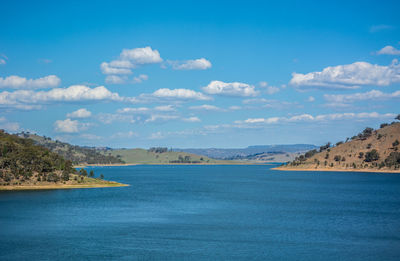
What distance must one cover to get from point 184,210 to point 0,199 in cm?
6271

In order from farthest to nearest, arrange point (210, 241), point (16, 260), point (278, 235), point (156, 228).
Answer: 1. point (156, 228)
2. point (278, 235)
3. point (210, 241)
4. point (16, 260)

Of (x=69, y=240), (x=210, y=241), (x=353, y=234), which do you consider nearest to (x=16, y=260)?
(x=69, y=240)

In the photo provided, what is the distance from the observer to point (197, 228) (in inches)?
3912

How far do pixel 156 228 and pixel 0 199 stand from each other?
74343mm

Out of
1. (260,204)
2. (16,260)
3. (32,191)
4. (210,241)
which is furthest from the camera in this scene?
(32,191)

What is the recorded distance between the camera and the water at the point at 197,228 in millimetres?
77375

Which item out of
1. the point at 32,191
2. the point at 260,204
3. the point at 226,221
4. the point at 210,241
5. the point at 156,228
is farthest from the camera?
the point at 32,191

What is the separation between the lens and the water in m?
77.4

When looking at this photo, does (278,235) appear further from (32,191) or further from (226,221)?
(32,191)

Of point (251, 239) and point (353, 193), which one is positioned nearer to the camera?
point (251, 239)

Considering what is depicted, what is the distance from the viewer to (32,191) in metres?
180

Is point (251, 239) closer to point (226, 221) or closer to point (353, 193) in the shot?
point (226, 221)

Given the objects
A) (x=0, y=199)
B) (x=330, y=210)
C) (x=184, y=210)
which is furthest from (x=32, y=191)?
(x=330, y=210)

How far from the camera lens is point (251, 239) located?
3484 inches
